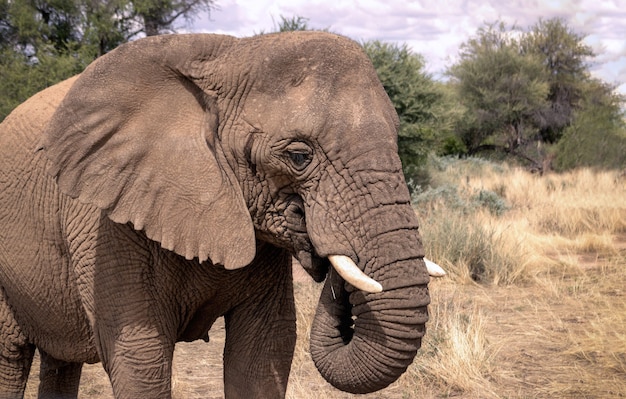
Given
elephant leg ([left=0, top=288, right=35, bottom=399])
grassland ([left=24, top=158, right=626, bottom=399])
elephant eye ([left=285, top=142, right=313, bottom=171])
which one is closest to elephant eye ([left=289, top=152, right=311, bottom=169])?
elephant eye ([left=285, top=142, right=313, bottom=171])

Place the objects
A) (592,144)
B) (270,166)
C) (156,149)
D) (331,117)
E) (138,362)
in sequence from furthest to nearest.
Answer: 1. (592,144)
2. (138,362)
3. (156,149)
4. (270,166)
5. (331,117)

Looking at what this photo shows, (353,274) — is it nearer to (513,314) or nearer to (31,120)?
(31,120)

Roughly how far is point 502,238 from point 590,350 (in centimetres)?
341

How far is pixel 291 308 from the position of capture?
3.50 meters

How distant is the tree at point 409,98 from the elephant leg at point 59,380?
37.7ft

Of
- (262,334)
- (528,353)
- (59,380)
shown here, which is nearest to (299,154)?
(262,334)

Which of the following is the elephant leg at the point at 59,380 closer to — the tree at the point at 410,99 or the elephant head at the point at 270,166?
the elephant head at the point at 270,166

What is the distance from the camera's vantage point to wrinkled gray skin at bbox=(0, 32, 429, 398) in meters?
2.55

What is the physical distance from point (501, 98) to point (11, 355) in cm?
2583

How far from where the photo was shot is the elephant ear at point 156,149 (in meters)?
2.74

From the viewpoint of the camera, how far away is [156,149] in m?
2.80

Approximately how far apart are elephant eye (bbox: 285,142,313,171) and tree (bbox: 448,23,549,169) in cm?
2476

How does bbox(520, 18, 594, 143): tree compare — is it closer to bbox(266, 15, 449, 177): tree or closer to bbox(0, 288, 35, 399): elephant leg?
bbox(266, 15, 449, 177): tree

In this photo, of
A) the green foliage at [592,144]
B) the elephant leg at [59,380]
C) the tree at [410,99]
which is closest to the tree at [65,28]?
the tree at [410,99]
